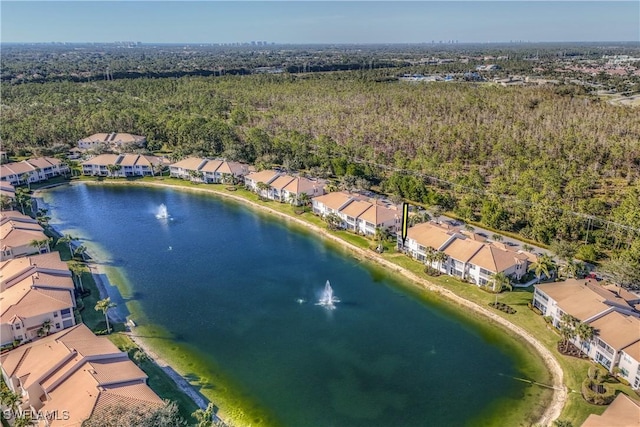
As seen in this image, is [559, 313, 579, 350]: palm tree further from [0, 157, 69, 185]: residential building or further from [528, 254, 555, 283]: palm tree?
[0, 157, 69, 185]: residential building

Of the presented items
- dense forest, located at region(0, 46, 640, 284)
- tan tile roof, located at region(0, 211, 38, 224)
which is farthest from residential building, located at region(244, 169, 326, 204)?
tan tile roof, located at region(0, 211, 38, 224)

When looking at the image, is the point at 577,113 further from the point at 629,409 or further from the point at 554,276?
the point at 629,409

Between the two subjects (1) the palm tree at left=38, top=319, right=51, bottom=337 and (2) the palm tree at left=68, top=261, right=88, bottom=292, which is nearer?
(1) the palm tree at left=38, top=319, right=51, bottom=337

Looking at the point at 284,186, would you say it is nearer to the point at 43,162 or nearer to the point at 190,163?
the point at 190,163

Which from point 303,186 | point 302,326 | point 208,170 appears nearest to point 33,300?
point 302,326

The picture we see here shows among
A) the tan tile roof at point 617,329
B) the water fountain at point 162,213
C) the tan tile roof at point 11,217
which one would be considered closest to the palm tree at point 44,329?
the tan tile roof at point 11,217

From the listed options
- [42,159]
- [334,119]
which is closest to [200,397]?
[42,159]
